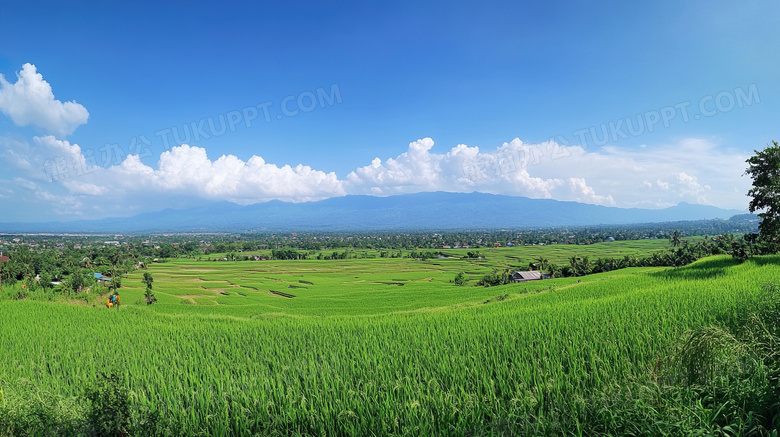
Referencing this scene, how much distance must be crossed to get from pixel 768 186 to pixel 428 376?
1036 inches

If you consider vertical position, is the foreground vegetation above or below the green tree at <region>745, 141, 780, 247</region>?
below

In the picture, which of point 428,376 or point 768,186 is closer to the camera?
point 428,376

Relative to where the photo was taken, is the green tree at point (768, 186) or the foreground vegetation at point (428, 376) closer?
the foreground vegetation at point (428, 376)

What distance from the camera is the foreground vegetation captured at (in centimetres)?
363

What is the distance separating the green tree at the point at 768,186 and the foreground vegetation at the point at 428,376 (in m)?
14.3

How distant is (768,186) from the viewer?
19.0 m

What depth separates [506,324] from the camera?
330 inches

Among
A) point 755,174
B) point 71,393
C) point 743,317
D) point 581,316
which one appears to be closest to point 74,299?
point 71,393

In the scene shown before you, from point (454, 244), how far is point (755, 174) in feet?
367

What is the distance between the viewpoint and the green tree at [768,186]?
18.8 m

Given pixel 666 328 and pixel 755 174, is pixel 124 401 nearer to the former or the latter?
pixel 666 328

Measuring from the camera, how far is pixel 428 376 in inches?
202

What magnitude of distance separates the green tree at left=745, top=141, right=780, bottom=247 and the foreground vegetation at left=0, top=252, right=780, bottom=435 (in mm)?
14300

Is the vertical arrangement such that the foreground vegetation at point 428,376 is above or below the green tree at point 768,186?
below
